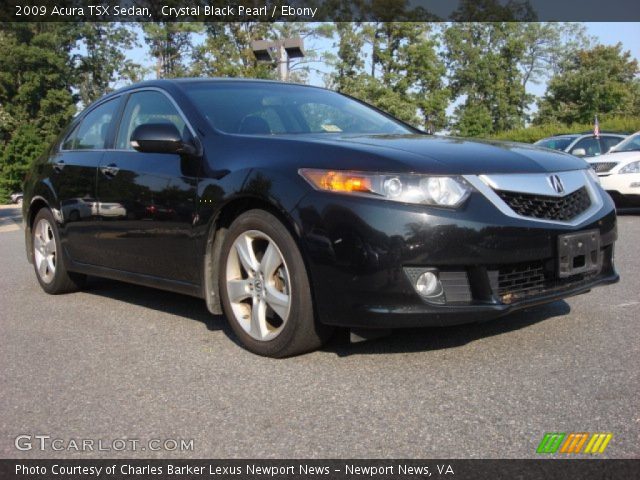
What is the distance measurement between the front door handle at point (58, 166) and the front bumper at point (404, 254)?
9.45ft

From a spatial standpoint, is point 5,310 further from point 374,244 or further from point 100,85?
point 100,85

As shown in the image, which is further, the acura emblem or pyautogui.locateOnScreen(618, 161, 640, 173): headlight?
pyautogui.locateOnScreen(618, 161, 640, 173): headlight

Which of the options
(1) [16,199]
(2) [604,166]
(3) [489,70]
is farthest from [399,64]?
(2) [604,166]

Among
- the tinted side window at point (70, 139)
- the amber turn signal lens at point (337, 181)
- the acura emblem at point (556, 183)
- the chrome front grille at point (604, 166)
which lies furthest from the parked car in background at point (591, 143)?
the amber turn signal lens at point (337, 181)

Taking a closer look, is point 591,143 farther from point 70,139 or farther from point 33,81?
point 33,81

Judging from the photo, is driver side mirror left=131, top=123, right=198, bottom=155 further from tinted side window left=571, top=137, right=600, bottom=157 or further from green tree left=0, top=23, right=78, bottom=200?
green tree left=0, top=23, right=78, bottom=200

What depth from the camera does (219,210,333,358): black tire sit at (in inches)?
140

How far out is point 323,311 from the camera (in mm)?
3480

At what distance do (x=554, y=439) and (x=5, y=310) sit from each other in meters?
4.21

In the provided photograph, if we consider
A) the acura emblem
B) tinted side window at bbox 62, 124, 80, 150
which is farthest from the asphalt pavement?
tinted side window at bbox 62, 124, 80, 150

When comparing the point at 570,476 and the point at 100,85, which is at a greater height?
the point at 100,85

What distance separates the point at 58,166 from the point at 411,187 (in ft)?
11.2

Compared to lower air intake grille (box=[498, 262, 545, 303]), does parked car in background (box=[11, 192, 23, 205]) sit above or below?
below

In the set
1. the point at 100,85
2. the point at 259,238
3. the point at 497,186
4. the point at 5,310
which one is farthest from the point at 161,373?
the point at 100,85
